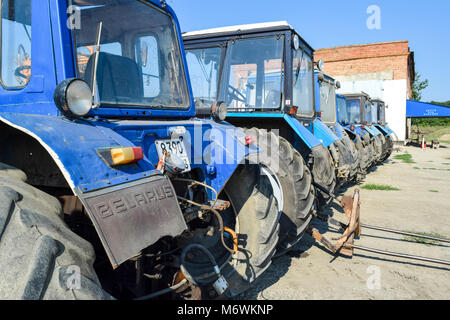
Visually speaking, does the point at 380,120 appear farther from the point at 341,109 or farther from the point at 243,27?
the point at 243,27

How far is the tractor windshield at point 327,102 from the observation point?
27.2ft

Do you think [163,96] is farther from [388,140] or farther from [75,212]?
[388,140]

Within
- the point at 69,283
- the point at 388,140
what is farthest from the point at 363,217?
the point at 388,140

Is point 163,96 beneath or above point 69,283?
above

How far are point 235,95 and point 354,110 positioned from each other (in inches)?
391

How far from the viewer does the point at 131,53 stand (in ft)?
8.73

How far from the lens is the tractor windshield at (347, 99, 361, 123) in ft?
43.8

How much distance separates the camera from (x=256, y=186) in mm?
2859

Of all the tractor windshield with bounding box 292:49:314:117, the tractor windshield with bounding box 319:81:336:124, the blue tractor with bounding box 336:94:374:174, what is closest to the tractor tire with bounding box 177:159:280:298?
the tractor windshield with bounding box 292:49:314:117

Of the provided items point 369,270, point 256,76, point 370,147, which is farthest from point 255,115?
point 370,147

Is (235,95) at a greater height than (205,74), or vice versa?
(205,74)

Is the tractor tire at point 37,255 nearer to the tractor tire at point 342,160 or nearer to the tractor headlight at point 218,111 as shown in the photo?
the tractor headlight at point 218,111

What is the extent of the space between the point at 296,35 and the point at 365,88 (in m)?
21.6

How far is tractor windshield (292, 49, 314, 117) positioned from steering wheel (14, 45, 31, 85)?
351 centimetres
